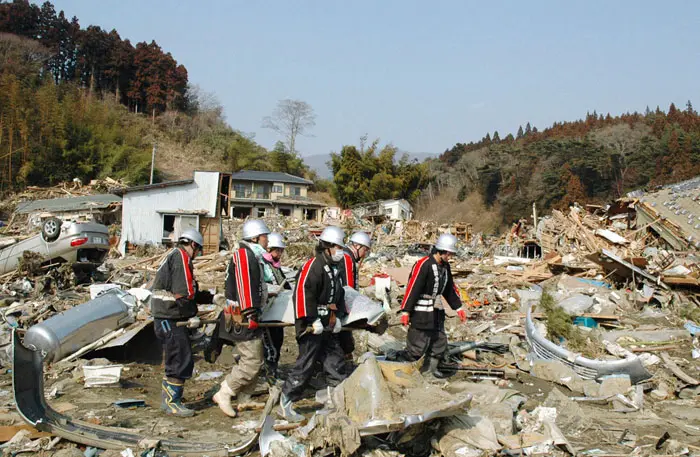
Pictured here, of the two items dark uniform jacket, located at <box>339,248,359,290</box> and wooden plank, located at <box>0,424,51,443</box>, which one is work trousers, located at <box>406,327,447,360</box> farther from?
wooden plank, located at <box>0,424,51,443</box>

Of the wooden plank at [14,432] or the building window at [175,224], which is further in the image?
the building window at [175,224]

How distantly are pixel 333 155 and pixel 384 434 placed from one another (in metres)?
45.6

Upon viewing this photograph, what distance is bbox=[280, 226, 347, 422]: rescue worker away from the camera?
16.8 feet

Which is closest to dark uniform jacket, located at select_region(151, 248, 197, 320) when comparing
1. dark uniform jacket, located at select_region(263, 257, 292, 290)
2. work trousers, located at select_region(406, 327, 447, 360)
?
dark uniform jacket, located at select_region(263, 257, 292, 290)

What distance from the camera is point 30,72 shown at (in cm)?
4628

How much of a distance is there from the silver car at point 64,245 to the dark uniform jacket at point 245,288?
300 inches

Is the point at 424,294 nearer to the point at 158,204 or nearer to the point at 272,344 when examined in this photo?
the point at 272,344

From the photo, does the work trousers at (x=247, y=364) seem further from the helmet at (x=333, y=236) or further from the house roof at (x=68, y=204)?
the house roof at (x=68, y=204)

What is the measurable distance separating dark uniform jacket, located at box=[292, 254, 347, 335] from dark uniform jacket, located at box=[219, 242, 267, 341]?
372 millimetres

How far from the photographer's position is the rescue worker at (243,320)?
511cm

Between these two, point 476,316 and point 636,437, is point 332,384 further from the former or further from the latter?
point 476,316

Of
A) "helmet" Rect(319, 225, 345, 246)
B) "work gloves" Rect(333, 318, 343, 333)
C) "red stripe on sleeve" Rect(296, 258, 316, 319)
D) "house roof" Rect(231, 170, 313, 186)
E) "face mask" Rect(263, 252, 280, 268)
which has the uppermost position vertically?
"house roof" Rect(231, 170, 313, 186)

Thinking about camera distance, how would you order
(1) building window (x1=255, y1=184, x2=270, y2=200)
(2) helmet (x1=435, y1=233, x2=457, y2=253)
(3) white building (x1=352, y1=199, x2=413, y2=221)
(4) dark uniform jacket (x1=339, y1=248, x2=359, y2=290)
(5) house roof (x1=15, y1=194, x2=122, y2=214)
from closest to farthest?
(4) dark uniform jacket (x1=339, y1=248, x2=359, y2=290) → (2) helmet (x1=435, y1=233, x2=457, y2=253) → (5) house roof (x1=15, y1=194, x2=122, y2=214) → (3) white building (x1=352, y1=199, x2=413, y2=221) → (1) building window (x1=255, y1=184, x2=270, y2=200)

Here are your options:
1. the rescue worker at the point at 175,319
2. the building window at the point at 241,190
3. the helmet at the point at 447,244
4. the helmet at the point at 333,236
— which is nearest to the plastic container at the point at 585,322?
the helmet at the point at 447,244
